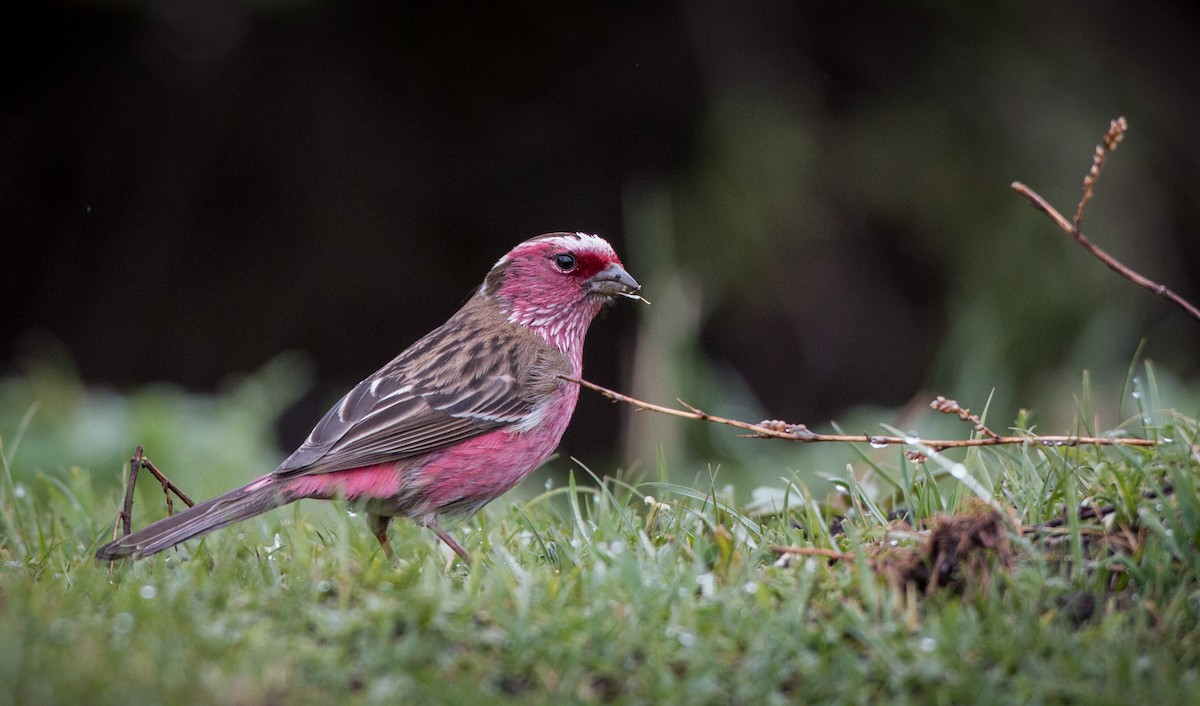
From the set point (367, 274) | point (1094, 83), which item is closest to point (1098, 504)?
point (1094, 83)

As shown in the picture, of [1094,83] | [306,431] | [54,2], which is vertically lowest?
[306,431]

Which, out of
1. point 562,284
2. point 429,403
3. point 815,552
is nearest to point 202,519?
point 429,403

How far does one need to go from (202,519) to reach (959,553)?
2446mm

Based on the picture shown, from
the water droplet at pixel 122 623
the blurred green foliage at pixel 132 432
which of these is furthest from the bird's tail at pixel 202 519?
the blurred green foliage at pixel 132 432

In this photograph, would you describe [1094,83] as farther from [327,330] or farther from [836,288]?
[327,330]

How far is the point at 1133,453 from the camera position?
158 inches

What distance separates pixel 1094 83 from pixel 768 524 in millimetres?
5036

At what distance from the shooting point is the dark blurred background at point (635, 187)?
8039mm

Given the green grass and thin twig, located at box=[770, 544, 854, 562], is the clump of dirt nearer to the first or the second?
the green grass

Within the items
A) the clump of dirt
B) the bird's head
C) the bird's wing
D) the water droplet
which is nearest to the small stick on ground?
the bird's wing

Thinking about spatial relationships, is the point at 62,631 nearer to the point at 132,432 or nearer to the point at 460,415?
the point at 460,415

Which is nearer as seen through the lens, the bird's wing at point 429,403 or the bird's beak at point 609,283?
the bird's wing at point 429,403

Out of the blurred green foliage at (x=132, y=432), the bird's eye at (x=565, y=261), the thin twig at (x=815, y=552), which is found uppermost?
the bird's eye at (x=565, y=261)

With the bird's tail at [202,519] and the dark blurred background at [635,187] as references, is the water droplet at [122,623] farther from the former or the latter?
the dark blurred background at [635,187]
